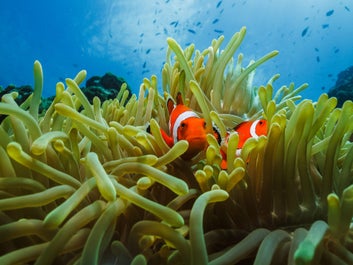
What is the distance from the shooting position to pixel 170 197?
→ 3.45ft

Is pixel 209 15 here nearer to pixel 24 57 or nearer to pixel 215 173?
pixel 24 57

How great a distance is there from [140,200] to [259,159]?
1.34 feet

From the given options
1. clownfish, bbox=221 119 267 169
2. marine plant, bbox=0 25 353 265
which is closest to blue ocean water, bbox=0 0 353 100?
clownfish, bbox=221 119 267 169

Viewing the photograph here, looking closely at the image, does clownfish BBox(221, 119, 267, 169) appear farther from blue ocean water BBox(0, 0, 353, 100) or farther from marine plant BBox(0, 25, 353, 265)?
blue ocean water BBox(0, 0, 353, 100)

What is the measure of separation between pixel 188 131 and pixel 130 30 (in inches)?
1253

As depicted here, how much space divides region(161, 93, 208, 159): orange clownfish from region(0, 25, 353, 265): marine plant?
55 millimetres

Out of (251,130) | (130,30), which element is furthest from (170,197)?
(130,30)

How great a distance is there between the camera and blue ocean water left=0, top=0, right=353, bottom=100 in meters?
30.5

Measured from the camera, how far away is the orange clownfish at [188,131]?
47.0 inches

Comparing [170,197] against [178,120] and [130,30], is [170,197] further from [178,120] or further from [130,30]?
[130,30]

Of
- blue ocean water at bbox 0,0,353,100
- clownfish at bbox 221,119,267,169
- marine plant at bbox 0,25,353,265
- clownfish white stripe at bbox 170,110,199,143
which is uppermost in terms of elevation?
blue ocean water at bbox 0,0,353,100

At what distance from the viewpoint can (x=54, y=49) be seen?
113 ft

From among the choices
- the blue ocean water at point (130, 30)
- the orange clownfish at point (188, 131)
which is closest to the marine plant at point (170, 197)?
the orange clownfish at point (188, 131)

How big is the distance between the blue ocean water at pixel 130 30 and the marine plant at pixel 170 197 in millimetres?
28752
